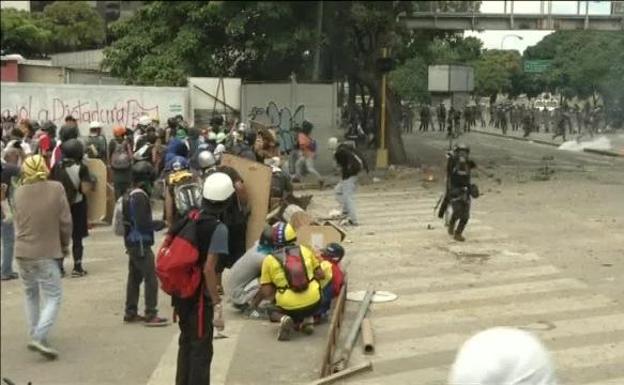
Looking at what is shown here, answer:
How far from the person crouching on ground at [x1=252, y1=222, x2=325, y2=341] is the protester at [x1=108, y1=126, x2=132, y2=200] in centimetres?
181

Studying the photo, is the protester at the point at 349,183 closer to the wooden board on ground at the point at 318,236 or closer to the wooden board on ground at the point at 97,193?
the wooden board on ground at the point at 318,236

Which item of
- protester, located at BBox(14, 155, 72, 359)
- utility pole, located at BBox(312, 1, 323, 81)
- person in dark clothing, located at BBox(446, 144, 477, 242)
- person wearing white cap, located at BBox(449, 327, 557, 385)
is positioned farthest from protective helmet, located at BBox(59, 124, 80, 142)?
person in dark clothing, located at BBox(446, 144, 477, 242)

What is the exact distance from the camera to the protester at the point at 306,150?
420 centimetres

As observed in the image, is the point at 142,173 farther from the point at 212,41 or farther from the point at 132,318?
the point at 212,41

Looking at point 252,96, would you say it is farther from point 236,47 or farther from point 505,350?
point 505,350

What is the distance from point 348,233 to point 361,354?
4192 mm

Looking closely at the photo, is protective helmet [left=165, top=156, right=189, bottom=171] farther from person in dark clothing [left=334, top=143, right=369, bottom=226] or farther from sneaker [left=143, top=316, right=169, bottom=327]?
person in dark clothing [left=334, top=143, right=369, bottom=226]

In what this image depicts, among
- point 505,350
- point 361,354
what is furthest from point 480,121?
point 505,350

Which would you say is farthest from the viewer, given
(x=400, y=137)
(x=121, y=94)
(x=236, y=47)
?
(x=400, y=137)

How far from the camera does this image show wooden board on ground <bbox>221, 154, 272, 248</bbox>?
623 centimetres

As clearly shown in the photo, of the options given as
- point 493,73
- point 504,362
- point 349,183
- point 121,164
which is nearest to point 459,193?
point 349,183

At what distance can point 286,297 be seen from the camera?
5.52 metres

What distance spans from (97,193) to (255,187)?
1.13 metres

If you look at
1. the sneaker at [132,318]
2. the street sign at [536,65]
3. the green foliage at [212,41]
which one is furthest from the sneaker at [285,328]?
the street sign at [536,65]
